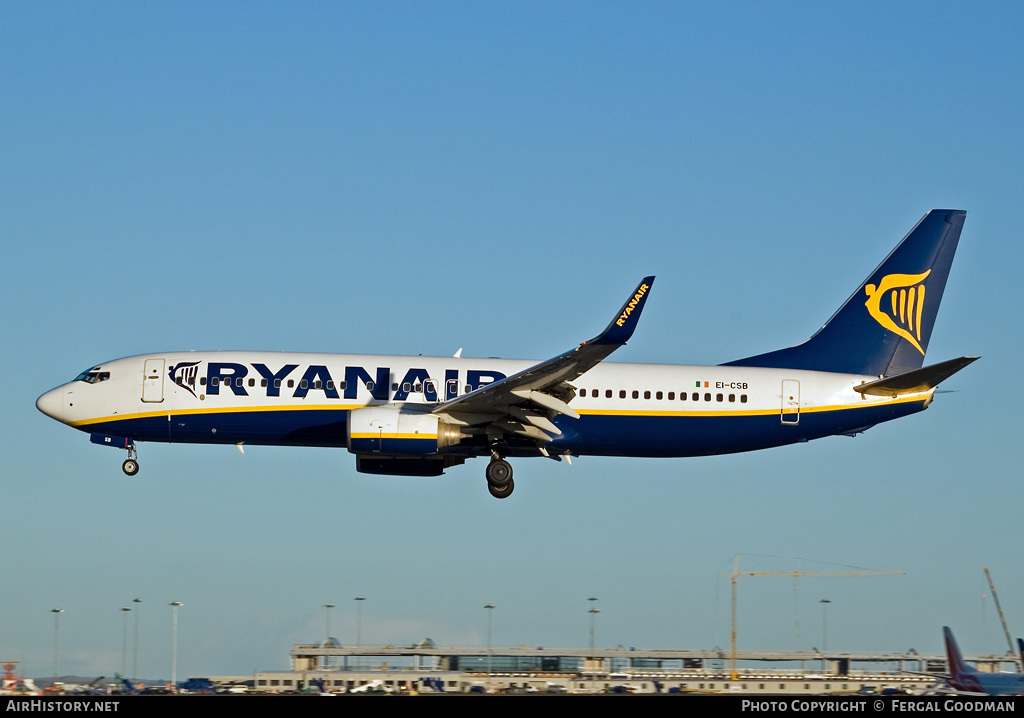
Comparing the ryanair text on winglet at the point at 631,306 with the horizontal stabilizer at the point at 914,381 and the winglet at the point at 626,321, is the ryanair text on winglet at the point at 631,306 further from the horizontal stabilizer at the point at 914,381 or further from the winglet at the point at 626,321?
the horizontal stabilizer at the point at 914,381

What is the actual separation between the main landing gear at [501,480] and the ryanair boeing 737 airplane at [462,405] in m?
0.06

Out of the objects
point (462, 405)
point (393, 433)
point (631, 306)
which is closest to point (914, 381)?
point (631, 306)

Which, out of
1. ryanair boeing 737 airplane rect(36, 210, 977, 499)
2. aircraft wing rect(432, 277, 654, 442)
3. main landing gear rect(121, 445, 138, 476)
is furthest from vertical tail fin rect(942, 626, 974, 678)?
main landing gear rect(121, 445, 138, 476)

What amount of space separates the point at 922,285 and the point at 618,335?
52.1 feet

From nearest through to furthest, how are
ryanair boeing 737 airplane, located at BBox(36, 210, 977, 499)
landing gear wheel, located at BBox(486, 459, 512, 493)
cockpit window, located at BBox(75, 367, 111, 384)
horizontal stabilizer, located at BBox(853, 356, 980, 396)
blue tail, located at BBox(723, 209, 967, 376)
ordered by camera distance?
horizontal stabilizer, located at BBox(853, 356, 980, 396)
ryanair boeing 737 airplane, located at BBox(36, 210, 977, 499)
landing gear wheel, located at BBox(486, 459, 512, 493)
cockpit window, located at BBox(75, 367, 111, 384)
blue tail, located at BBox(723, 209, 967, 376)

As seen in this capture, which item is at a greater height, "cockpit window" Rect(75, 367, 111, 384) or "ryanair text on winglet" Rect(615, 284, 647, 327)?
"ryanair text on winglet" Rect(615, 284, 647, 327)

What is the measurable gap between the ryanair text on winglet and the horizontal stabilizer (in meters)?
10.3

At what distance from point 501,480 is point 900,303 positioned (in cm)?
1663

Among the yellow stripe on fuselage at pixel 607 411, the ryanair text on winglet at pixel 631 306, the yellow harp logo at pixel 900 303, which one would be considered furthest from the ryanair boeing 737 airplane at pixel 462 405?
the ryanair text on winglet at pixel 631 306

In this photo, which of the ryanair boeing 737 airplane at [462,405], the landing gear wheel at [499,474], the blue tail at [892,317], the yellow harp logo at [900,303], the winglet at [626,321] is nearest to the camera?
the winglet at [626,321]

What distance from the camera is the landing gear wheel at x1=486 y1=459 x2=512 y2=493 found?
140 ft

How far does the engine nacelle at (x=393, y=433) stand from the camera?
40.9 meters

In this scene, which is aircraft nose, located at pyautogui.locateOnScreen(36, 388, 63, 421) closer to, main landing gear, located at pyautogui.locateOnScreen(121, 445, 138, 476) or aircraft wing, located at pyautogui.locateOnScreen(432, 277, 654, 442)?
main landing gear, located at pyautogui.locateOnScreen(121, 445, 138, 476)
